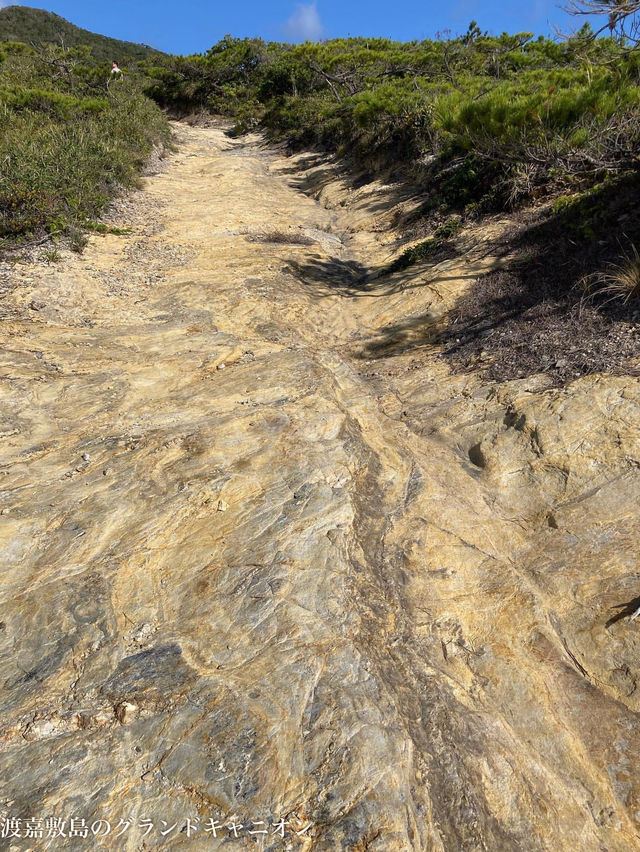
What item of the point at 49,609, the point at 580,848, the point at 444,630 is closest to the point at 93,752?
the point at 49,609

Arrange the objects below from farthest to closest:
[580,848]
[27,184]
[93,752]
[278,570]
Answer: [27,184], [278,570], [93,752], [580,848]

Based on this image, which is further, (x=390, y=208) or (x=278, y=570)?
(x=390, y=208)

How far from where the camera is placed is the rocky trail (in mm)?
2205

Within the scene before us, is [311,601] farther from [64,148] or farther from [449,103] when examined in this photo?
[64,148]

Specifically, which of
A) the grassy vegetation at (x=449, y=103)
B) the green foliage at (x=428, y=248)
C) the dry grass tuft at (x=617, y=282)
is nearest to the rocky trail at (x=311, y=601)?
the dry grass tuft at (x=617, y=282)

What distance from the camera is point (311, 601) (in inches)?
120

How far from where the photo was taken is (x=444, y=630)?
3025mm

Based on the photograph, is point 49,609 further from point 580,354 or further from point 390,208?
point 390,208

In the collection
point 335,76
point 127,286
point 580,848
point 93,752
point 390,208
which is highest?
point 335,76

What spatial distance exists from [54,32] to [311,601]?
6834 centimetres

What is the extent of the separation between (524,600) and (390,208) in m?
10.2

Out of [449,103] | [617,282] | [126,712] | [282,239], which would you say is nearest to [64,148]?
[282,239]

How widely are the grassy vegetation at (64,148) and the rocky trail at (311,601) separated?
3452mm

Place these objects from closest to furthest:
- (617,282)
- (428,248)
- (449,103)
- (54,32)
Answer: (617,282)
(428,248)
(449,103)
(54,32)
